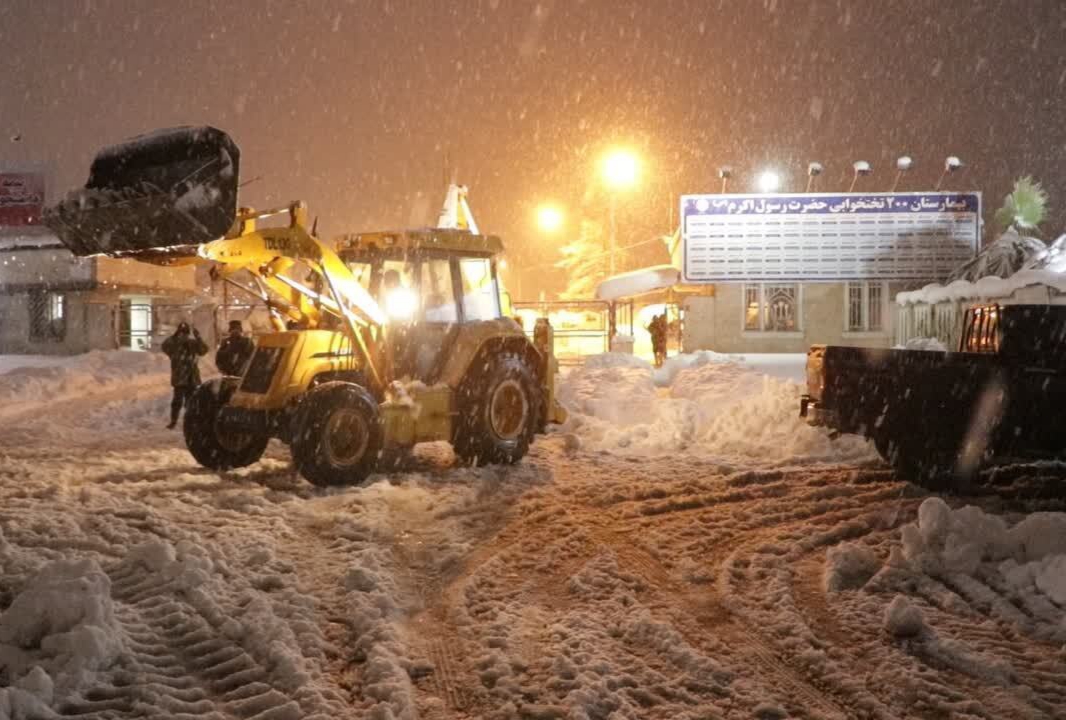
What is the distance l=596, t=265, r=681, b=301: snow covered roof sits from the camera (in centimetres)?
2941

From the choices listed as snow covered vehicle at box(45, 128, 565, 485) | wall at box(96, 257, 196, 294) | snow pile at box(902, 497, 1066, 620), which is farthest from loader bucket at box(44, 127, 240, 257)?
wall at box(96, 257, 196, 294)

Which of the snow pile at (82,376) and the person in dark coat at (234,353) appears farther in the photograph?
the snow pile at (82,376)

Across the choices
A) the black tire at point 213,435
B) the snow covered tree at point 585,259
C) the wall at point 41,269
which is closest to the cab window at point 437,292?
the black tire at point 213,435

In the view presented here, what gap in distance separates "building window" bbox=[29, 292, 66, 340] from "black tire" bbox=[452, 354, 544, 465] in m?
32.6

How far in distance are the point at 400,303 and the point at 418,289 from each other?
0.26m

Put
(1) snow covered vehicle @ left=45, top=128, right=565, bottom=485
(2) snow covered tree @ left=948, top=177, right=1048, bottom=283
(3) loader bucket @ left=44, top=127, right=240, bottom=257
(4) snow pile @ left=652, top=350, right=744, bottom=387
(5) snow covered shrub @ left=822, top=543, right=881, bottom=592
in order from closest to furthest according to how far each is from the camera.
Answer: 1. (5) snow covered shrub @ left=822, top=543, right=881, bottom=592
2. (3) loader bucket @ left=44, top=127, right=240, bottom=257
3. (1) snow covered vehicle @ left=45, top=128, right=565, bottom=485
4. (4) snow pile @ left=652, top=350, right=744, bottom=387
5. (2) snow covered tree @ left=948, top=177, right=1048, bottom=283

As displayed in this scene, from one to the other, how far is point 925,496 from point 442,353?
507 cm

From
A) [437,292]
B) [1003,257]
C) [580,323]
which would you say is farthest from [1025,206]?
[437,292]

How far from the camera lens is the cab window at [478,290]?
10805 millimetres

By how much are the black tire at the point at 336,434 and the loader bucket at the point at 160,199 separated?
5.84 feet

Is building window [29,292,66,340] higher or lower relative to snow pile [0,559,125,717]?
higher

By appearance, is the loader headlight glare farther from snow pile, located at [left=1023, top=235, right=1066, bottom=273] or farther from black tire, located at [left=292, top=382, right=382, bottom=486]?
snow pile, located at [left=1023, top=235, right=1066, bottom=273]

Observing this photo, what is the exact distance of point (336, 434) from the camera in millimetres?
9250

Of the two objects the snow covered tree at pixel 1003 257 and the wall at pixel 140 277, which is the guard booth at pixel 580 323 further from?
the wall at pixel 140 277
